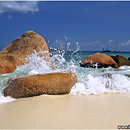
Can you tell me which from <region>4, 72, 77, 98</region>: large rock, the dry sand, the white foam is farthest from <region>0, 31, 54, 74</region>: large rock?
the dry sand

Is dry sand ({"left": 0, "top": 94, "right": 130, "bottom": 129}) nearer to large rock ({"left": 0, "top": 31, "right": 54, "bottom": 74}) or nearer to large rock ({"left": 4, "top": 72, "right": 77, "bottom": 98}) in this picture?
large rock ({"left": 4, "top": 72, "right": 77, "bottom": 98})

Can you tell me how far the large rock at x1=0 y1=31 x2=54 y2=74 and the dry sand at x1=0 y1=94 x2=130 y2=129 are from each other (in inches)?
97.7

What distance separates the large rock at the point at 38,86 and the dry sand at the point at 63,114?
0.21m

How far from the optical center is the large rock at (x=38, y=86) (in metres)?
3.07

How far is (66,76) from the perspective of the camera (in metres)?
3.39

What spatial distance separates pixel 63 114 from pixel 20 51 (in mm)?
3876

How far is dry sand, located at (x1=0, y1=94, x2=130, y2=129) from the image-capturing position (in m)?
1.89

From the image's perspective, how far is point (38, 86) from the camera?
3.10 m

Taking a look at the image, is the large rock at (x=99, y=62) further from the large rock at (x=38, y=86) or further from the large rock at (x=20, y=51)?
the large rock at (x=38, y=86)

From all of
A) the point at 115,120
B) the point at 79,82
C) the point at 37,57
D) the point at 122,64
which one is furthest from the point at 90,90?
the point at 122,64

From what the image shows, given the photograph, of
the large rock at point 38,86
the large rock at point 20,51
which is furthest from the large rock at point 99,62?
the large rock at point 38,86

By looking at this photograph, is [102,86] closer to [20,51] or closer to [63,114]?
[63,114]

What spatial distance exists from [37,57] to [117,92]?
256 centimetres

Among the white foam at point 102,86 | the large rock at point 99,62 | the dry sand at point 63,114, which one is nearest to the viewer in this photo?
the dry sand at point 63,114
